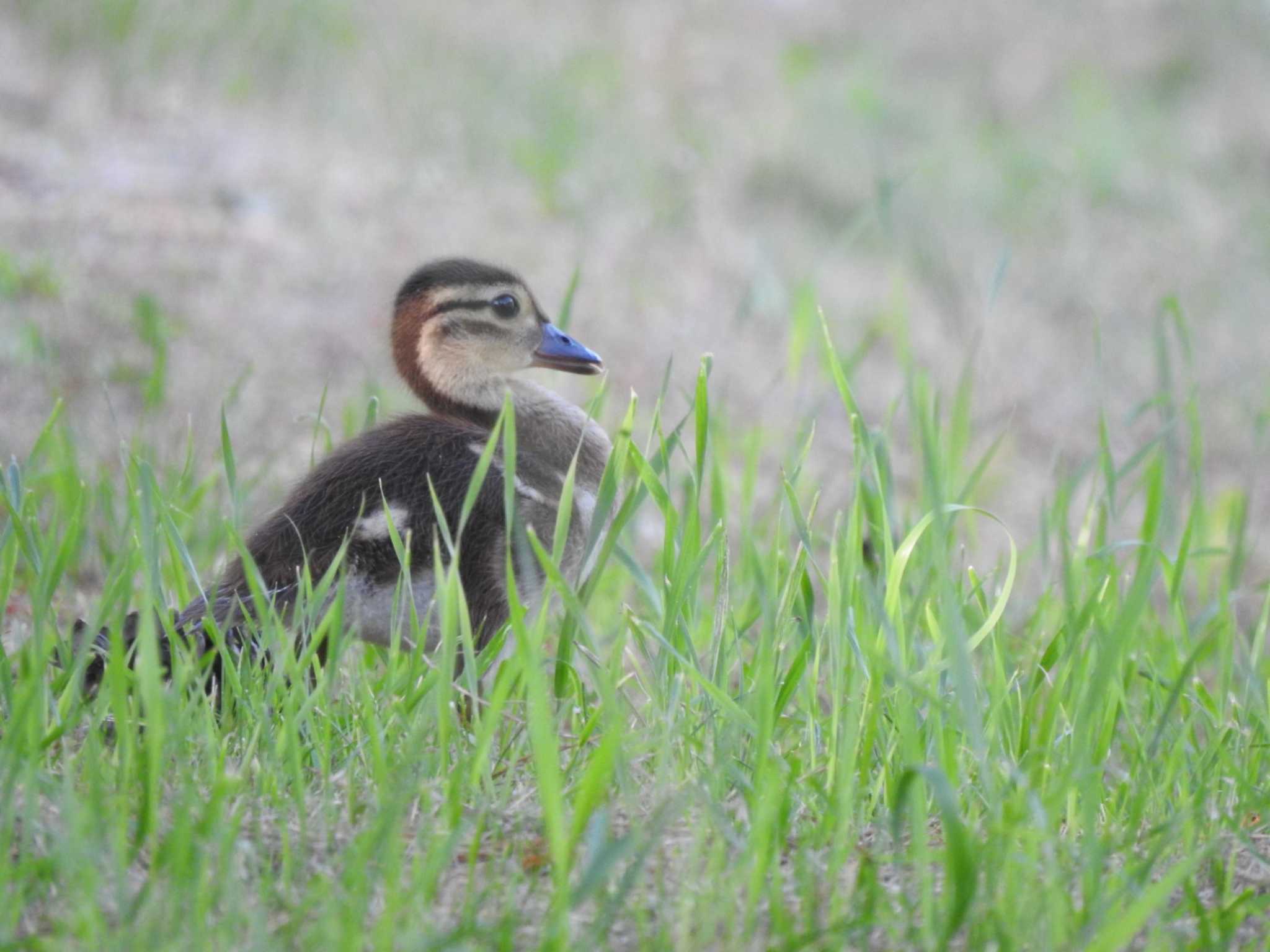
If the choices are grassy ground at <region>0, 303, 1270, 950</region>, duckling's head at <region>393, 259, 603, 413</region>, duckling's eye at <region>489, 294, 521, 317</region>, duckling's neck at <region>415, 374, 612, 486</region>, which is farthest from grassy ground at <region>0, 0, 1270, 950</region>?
duckling's eye at <region>489, 294, 521, 317</region>

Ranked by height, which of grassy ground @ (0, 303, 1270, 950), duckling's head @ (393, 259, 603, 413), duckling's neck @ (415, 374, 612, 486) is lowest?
grassy ground @ (0, 303, 1270, 950)

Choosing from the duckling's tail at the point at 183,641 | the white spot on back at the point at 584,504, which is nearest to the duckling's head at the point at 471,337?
the white spot on back at the point at 584,504

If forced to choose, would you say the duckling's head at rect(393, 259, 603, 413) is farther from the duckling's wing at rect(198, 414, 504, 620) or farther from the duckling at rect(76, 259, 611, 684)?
the duckling's wing at rect(198, 414, 504, 620)

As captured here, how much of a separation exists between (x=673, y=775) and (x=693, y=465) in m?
1.30

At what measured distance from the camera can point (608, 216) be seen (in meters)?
7.52

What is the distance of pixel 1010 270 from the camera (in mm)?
8625

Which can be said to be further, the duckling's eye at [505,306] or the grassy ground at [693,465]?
the duckling's eye at [505,306]

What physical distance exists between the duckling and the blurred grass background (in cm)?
76

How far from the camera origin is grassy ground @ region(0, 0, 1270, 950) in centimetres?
198

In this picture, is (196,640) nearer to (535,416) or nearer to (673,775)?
(673,775)

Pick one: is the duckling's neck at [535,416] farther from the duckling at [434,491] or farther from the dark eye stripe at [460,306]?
the dark eye stripe at [460,306]

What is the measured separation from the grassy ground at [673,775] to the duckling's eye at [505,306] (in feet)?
2.23

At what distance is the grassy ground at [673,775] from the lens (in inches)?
73.3

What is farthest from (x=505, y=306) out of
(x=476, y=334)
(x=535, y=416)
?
(x=535, y=416)
